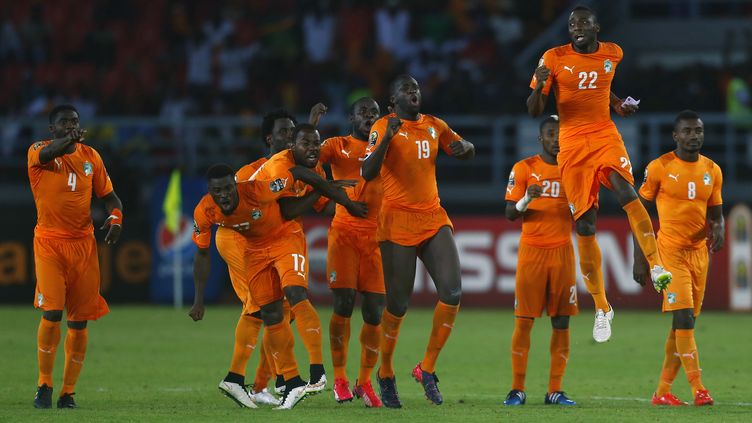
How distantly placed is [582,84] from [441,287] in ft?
7.10

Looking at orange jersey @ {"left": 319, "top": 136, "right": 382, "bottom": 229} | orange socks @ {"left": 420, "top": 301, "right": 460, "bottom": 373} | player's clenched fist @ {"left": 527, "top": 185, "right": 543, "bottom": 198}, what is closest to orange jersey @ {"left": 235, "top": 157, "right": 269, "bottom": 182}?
orange jersey @ {"left": 319, "top": 136, "right": 382, "bottom": 229}

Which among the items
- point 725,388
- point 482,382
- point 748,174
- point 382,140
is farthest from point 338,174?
point 748,174

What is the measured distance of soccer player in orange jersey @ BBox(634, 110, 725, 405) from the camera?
12.2 meters

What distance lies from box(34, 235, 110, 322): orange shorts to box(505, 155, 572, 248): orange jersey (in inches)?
157

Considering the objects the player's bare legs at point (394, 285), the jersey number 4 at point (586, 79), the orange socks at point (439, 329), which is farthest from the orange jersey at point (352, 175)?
the jersey number 4 at point (586, 79)

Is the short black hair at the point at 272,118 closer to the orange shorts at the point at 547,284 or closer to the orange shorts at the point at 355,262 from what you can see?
the orange shorts at the point at 355,262

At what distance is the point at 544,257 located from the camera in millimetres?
12727

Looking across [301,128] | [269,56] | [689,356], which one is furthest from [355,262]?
[269,56]

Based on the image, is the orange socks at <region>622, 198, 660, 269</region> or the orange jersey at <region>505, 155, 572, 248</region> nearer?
the orange socks at <region>622, 198, 660, 269</region>

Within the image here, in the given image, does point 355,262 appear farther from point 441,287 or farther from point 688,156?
point 688,156

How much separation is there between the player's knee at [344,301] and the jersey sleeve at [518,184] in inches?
69.1

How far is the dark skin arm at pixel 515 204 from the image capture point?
12.4 m

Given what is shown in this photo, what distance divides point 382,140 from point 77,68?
630 inches

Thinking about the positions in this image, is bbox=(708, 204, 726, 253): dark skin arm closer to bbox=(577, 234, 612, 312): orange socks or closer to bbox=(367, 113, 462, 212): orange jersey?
bbox=(577, 234, 612, 312): orange socks
